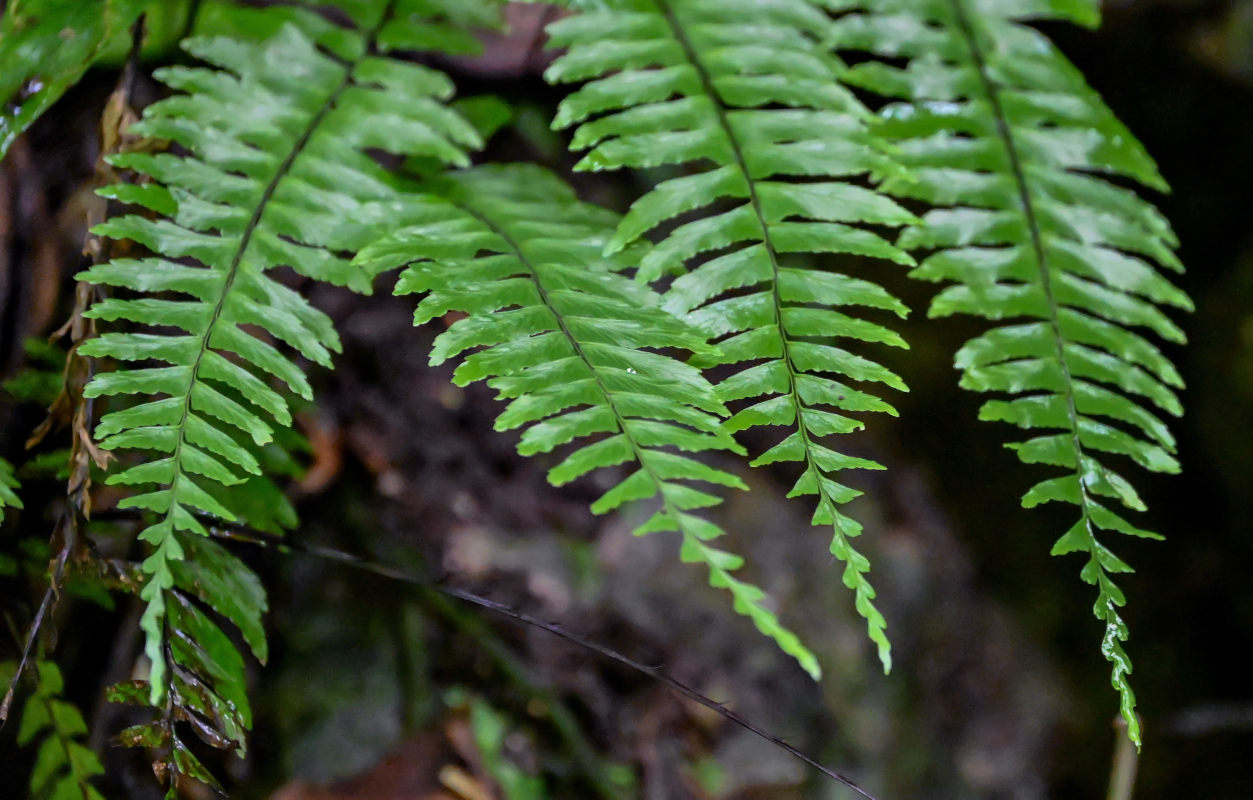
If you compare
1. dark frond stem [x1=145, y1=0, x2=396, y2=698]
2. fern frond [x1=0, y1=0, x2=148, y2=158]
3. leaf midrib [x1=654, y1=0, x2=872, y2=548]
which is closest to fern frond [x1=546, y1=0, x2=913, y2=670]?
leaf midrib [x1=654, y1=0, x2=872, y2=548]

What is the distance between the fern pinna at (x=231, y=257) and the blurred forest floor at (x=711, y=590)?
0.40 meters

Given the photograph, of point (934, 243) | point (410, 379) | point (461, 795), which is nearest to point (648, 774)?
point (461, 795)

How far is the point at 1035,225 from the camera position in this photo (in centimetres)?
127

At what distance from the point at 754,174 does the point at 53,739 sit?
1450 millimetres

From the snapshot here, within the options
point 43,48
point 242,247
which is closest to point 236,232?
point 242,247

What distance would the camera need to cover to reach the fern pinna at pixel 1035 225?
119 cm

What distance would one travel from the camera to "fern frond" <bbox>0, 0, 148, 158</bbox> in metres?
1.26

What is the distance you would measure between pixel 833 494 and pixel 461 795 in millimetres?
1268

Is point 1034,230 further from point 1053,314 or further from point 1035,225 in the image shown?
point 1053,314

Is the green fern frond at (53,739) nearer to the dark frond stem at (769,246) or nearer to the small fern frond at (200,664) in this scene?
the small fern frond at (200,664)

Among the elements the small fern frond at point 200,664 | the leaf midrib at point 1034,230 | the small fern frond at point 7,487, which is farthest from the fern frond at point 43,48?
the leaf midrib at point 1034,230

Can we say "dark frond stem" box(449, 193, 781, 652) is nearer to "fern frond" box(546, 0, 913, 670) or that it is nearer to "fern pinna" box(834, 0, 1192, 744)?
"fern frond" box(546, 0, 913, 670)

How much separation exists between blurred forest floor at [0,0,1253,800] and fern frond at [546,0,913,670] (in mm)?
674

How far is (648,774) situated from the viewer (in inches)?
82.1
